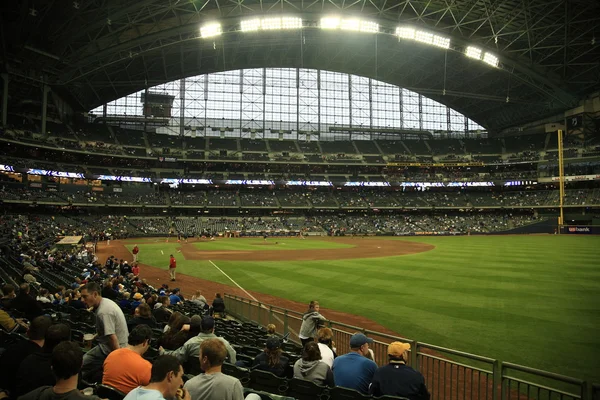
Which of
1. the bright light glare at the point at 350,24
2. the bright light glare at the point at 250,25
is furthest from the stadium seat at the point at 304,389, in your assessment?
the bright light glare at the point at 350,24

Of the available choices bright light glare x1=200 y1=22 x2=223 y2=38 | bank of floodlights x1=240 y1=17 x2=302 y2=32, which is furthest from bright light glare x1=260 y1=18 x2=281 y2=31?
bright light glare x1=200 y1=22 x2=223 y2=38

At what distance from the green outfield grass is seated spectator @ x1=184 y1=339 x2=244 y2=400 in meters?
9.42

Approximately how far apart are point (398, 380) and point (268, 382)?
183 cm

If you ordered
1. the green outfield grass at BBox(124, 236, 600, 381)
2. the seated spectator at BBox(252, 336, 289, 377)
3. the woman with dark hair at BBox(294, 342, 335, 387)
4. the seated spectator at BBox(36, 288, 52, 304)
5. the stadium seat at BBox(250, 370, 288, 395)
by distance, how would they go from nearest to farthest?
the woman with dark hair at BBox(294, 342, 335, 387)
the stadium seat at BBox(250, 370, 288, 395)
the seated spectator at BBox(252, 336, 289, 377)
the seated spectator at BBox(36, 288, 52, 304)
the green outfield grass at BBox(124, 236, 600, 381)

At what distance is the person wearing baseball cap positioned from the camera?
4887 millimetres

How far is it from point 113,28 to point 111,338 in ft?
168

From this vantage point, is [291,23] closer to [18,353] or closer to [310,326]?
[310,326]

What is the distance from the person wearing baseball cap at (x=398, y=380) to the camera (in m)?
4.89

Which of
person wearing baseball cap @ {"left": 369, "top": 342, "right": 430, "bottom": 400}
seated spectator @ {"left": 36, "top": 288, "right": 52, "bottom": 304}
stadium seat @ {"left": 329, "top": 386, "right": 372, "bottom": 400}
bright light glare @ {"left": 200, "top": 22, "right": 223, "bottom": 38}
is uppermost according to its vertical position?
bright light glare @ {"left": 200, "top": 22, "right": 223, "bottom": 38}

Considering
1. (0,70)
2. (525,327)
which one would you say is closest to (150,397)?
(525,327)

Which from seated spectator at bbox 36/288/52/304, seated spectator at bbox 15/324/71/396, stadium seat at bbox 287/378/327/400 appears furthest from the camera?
seated spectator at bbox 36/288/52/304

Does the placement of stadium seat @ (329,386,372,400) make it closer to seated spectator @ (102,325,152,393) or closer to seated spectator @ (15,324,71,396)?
seated spectator @ (102,325,152,393)

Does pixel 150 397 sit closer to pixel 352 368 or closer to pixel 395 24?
pixel 352 368

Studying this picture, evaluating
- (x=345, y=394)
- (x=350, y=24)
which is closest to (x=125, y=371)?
(x=345, y=394)
